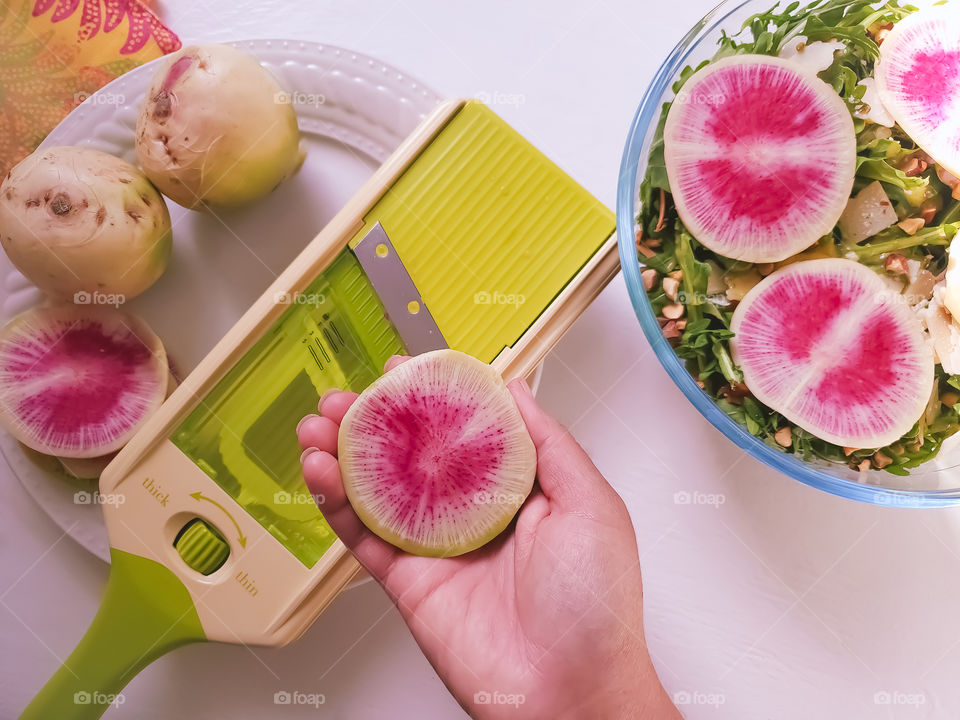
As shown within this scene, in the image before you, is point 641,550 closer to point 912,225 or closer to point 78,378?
point 912,225

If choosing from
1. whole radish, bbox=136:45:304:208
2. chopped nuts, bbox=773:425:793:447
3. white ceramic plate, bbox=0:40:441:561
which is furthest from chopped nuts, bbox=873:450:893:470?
whole radish, bbox=136:45:304:208

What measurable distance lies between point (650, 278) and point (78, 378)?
0.76 metres

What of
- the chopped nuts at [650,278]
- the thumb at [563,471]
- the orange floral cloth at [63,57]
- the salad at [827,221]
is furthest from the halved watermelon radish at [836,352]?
the orange floral cloth at [63,57]

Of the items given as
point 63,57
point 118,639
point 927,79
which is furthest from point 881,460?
point 63,57

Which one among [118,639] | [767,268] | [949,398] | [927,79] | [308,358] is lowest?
[118,639]

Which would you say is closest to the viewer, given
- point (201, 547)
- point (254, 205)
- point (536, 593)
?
point (536, 593)

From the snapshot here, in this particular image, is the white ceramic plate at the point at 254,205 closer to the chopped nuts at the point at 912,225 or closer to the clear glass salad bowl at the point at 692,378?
the clear glass salad bowl at the point at 692,378

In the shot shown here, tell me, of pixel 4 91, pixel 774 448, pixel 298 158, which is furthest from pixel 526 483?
pixel 4 91

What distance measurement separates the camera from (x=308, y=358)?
2.88 ft

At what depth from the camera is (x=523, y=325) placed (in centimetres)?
86

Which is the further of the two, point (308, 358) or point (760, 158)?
point (308, 358)

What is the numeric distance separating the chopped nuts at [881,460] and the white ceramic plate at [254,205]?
2.42ft

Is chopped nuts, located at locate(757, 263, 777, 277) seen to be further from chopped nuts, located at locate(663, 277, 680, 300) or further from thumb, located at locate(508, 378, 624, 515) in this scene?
thumb, located at locate(508, 378, 624, 515)

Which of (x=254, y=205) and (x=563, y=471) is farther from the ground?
(x=254, y=205)
